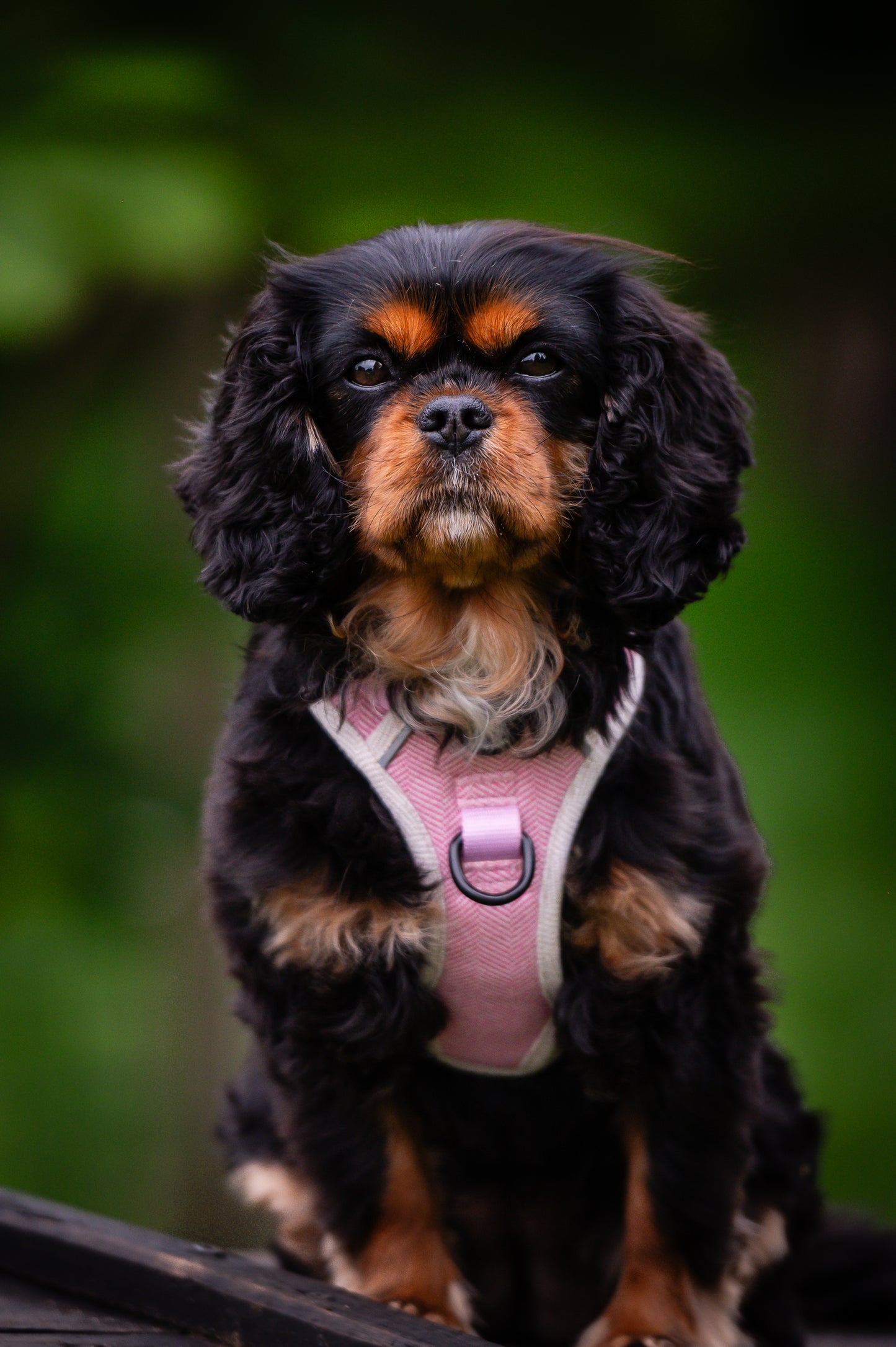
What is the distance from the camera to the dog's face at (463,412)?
7.41 feet

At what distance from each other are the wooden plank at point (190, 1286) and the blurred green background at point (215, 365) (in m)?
1.59

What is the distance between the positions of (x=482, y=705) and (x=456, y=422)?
1.62ft

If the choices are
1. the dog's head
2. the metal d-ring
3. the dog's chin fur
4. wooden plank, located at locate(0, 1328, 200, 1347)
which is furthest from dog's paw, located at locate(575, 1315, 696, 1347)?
the dog's head

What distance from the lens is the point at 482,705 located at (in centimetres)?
249

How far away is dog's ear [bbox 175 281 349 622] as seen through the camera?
2.43 metres

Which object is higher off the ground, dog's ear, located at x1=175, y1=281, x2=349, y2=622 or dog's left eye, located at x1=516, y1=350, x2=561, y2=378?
dog's left eye, located at x1=516, y1=350, x2=561, y2=378

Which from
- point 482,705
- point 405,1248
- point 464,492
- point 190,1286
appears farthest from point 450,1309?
point 464,492

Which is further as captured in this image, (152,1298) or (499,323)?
(152,1298)

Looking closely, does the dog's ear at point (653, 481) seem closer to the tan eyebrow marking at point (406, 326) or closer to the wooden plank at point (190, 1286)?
the tan eyebrow marking at point (406, 326)

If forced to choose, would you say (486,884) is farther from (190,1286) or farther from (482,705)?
(190,1286)

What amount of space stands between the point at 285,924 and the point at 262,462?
743 millimetres

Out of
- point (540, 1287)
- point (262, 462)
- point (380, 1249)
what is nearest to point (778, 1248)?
point (540, 1287)

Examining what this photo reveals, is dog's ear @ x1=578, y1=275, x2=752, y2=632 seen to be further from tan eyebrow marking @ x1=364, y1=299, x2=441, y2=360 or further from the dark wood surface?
the dark wood surface

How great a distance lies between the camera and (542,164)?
4117 millimetres
